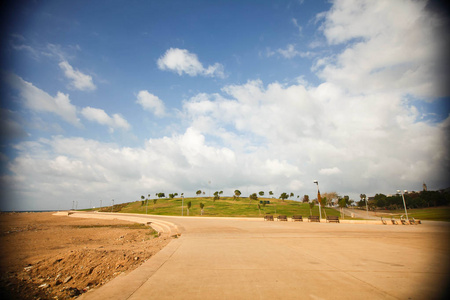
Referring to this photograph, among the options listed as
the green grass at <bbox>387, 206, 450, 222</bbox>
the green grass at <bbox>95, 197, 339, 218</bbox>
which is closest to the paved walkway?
the green grass at <bbox>387, 206, 450, 222</bbox>

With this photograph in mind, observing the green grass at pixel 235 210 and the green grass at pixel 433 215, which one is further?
the green grass at pixel 235 210

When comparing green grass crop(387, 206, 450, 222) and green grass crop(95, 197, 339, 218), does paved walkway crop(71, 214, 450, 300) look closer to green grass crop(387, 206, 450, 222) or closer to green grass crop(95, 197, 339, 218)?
green grass crop(387, 206, 450, 222)

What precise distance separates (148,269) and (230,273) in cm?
229

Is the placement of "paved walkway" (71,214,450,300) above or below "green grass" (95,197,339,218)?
above

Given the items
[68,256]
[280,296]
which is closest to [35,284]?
[68,256]

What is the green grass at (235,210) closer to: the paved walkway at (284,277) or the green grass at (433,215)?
the green grass at (433,215)

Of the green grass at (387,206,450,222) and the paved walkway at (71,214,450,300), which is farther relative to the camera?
the green grass at (387,206,450,222)

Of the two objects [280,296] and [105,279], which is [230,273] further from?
[105,279]

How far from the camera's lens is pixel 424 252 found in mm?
7945

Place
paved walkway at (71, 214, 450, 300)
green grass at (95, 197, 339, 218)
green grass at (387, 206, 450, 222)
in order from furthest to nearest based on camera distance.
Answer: green grass at (95, 197, 339, 218), green grass at (387, 206, 450, 222), paved walkway at (71, 214, 450, 300)

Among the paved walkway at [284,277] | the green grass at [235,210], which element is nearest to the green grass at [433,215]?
the green grass at [235,210]

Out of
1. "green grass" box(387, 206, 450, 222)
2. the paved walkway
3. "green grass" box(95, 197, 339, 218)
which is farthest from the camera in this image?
Result: "green grass" box(95, 197, 339, 218)

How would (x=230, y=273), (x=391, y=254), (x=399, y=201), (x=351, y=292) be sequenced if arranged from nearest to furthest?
(x=351, y=292)
(x=230, y=273)
(x=391, y=254)
(x=399, y=201)

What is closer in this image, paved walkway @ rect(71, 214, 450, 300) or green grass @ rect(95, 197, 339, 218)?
paved walkway @ rect(71, 214, 450, 300)
